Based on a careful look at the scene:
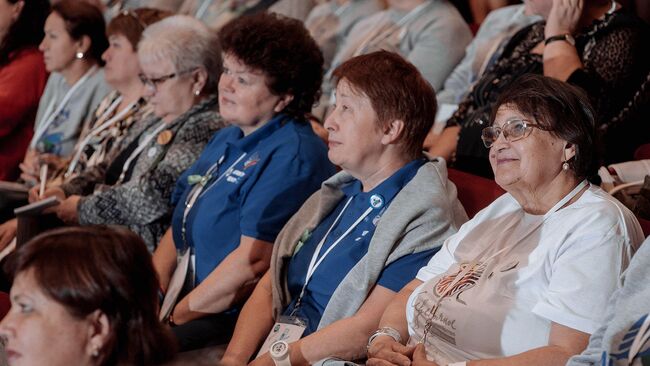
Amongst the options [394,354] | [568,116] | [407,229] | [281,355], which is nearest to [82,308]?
[394,354]

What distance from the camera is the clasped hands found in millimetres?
2143

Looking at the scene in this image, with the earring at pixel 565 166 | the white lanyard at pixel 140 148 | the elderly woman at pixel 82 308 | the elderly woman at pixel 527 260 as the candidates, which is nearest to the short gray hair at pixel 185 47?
the white lanyard at pixel 140 148

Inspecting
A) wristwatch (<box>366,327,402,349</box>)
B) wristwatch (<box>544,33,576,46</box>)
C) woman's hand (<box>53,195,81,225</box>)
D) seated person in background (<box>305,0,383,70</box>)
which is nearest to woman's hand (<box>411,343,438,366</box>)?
wristwatch (<box>366,327,402,349</box>)

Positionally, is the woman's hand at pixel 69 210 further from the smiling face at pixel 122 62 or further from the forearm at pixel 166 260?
the smiling face at pixel 122 62

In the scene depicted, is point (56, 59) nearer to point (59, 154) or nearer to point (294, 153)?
point (59, 154)

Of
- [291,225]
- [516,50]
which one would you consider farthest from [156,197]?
[516,50]

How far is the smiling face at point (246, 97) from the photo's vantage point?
10.1 feet

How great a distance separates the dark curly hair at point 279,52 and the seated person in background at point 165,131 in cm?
47

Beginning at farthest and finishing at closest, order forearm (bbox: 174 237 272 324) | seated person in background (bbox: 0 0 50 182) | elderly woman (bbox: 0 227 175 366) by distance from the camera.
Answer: seated person in background (bbox: 0 0 50 182) → forearm (bbox: 174 237 272 324) → elderly woman (bbox: 0 227 175 366)

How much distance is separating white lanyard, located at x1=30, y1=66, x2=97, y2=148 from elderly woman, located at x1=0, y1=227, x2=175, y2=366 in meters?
3.14

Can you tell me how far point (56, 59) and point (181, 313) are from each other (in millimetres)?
2112

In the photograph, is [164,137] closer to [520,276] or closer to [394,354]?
[394,354]

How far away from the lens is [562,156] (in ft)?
7.10

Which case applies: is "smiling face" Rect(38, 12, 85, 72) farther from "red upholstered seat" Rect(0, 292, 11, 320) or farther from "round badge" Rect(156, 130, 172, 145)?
"red upholstered seat" Rect(0, 292, 11, 320)
